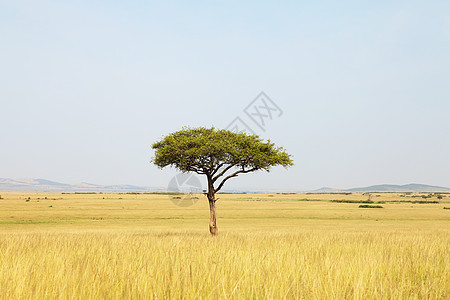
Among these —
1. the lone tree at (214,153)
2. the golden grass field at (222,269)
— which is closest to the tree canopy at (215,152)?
the lone tree at (214,153)

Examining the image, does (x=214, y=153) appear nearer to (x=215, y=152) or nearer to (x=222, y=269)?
(x=215, y=152)

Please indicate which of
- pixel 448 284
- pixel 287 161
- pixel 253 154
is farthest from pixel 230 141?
pixel 448 284

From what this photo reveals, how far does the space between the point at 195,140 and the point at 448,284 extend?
2426 centimetres

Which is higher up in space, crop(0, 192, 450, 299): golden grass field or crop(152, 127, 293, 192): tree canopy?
crop(152, 127, 293, 192): tree canopy

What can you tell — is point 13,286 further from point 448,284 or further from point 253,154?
point 253,154

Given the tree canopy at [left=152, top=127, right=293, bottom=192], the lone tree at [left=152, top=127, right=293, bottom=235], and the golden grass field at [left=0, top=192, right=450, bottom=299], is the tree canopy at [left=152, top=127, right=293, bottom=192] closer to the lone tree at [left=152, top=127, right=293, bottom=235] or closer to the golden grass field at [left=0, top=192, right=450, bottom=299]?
the lone tree at [left=152, top=127, right=293, bottom=235]

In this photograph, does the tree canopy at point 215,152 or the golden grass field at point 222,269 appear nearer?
the golden grass field at point 222,269

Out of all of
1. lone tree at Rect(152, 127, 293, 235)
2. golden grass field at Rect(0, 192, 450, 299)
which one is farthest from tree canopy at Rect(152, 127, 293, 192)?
golden grass field at Rect(0, 192, 450, 299)

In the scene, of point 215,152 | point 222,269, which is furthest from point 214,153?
point 222,269

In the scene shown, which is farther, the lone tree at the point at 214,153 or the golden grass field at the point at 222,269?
the lone tree at the point at 214,153

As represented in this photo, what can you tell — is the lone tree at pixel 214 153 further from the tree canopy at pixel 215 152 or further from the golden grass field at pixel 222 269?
the golden grass field at pixel 222 269

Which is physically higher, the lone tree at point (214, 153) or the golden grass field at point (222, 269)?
the lone tree at point (214, 153)

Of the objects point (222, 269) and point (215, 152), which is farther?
point (215, 152)

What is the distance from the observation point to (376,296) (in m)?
4.78
